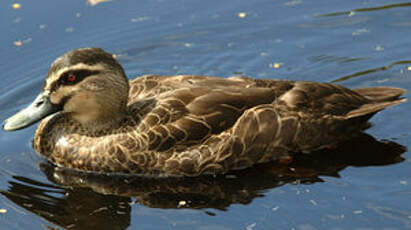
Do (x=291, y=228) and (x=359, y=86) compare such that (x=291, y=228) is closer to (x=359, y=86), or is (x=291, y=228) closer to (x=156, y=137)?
(x=156, y=137)

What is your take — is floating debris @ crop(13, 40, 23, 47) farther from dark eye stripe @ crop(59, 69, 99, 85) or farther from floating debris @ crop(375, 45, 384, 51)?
floating debris @ crop(375, 45, 384, 51)

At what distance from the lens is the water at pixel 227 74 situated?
951 centimetres

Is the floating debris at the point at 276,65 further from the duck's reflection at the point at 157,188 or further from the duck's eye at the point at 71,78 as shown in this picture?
the duck's eye at the point at 71,78

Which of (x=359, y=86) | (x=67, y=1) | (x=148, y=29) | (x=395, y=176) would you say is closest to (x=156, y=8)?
(x=148, y=29)

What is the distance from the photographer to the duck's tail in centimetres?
1057

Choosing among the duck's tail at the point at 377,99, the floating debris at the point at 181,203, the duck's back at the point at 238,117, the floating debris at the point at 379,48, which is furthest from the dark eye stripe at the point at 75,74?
Result: the floating debris at the point at 379,48

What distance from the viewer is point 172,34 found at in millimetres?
13492

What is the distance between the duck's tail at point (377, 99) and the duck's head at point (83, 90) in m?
3.00

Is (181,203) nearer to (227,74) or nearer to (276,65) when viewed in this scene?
(227,74)

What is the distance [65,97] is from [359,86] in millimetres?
4373

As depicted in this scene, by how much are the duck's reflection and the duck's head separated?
31.2 inches

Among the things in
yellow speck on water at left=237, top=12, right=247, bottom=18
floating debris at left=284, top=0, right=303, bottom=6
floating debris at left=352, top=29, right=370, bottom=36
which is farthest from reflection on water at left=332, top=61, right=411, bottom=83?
yellow speck on water at left=237, top=12, right=247, bottom=18

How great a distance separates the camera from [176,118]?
10094 mm

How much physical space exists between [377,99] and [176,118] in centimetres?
272
